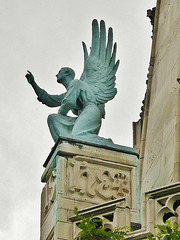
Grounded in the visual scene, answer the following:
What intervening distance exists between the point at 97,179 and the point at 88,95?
6.14 feet

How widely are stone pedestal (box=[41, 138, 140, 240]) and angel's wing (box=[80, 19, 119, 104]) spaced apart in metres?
1.41

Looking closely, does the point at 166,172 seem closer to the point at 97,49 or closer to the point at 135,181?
the point at 135,181

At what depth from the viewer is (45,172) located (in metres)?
20.8

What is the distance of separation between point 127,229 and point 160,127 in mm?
5159

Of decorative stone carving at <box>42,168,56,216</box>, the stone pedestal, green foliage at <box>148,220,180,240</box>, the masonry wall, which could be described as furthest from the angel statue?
green foliage at <box>148,220,180,240</box>

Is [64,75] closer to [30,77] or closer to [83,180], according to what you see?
[30,77]

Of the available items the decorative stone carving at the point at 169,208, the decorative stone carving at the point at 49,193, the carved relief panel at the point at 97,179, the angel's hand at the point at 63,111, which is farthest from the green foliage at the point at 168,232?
the angel's hand at the point at 63,111

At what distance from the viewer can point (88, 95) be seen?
70.9ft

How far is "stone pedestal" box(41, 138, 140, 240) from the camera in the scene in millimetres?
19812

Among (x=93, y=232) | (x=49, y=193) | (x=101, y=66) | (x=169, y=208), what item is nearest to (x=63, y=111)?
(x=101, y=66)

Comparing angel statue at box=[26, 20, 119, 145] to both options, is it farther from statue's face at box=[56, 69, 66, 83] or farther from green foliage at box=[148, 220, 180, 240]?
green foliage at box=[148, 220, 180, 240]

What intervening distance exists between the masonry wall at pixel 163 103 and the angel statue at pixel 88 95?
40.4 inches

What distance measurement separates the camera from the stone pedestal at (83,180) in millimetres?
19812

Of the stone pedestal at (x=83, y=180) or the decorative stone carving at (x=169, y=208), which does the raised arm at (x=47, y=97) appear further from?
the decorative stone carving at (x=169, y=208)
